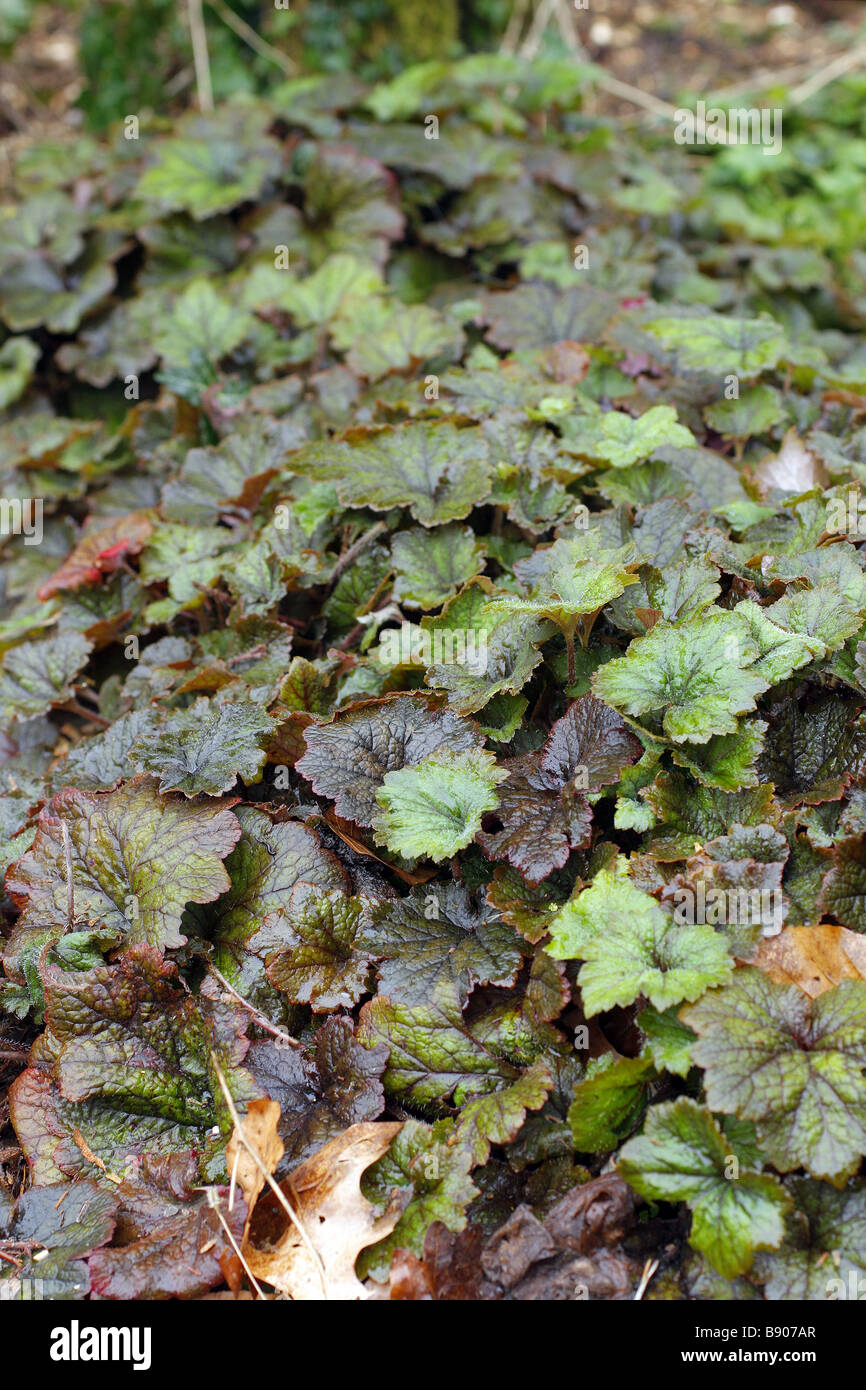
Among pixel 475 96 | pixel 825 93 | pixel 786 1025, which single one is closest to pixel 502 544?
pixel 786 1025

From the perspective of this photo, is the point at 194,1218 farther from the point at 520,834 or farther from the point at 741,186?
the point at 741,186

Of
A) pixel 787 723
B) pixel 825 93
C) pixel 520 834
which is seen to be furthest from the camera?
pixel 825 93

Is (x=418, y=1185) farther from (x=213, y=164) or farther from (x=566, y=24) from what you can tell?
(x=566, y=24)

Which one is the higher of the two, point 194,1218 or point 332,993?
point 332,993

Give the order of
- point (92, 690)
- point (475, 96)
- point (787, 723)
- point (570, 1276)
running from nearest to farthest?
point (570, 1276) → point (787, 723) → point (92, 690) → point (475, 96)

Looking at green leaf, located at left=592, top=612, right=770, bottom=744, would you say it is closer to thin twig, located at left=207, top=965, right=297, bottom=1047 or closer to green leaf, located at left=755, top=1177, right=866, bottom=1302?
green leaf, located at left=755, top=1177, right=866, bottom=1302

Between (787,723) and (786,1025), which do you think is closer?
(786,1025)

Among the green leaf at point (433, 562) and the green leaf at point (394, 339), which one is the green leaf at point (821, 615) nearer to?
the green leaf at point (433, 562)
